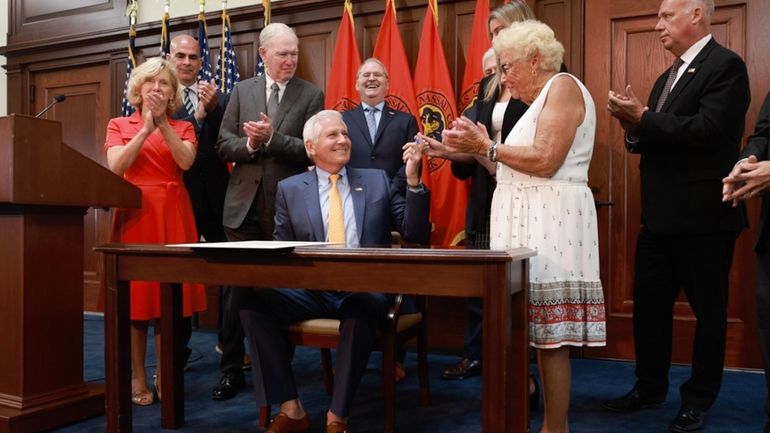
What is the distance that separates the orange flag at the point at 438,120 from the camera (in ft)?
12.9

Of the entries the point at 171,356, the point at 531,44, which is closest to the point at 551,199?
the point at 531,44

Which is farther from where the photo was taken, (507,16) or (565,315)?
(507,16)

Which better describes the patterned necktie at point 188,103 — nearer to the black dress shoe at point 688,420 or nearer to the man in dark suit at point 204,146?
the man in dark suit at point 204,146

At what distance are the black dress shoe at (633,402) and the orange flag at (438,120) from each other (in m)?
1.31

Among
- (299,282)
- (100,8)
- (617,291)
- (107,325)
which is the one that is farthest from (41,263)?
(100,8)

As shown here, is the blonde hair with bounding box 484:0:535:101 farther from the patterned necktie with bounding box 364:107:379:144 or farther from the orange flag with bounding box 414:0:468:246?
the orange flag with bounding box 414:0:468:246

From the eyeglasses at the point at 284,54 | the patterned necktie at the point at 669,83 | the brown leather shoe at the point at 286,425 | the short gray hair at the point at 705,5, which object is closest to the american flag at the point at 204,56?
the eyeglasses at the point at 284,54

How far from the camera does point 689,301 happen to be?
277 centimetres

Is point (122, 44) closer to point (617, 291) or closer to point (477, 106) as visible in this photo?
point (477, 106)

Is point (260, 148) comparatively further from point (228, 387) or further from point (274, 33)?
point (228, 387)

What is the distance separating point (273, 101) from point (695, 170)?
198 centimetres

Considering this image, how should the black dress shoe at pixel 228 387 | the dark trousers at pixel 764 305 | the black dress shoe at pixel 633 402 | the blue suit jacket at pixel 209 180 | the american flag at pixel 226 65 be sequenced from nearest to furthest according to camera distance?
the dark trousers at pixel 764 305 < the black dress shoe at pixel 633 402 < the black dress shoe at pixel 228 387 < the blue suit jacket at pixel 209 180 < the american flag at pixel 226 65

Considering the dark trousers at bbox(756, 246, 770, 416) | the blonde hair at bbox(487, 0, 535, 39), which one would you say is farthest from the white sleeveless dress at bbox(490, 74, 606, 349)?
the blonde hair at bbox(487, 0, 535, 39)

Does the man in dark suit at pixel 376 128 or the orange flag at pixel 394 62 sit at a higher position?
the orange flag at pixel 394 62
